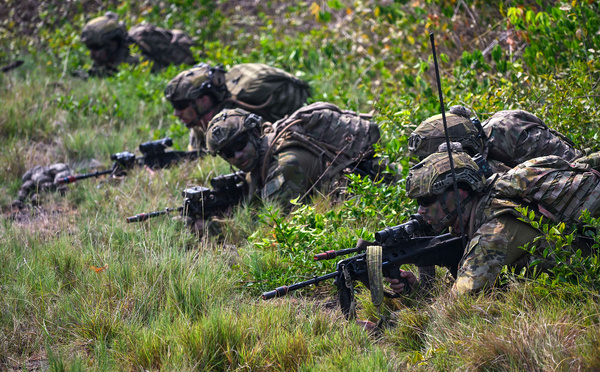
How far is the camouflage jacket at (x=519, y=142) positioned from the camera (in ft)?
14.0

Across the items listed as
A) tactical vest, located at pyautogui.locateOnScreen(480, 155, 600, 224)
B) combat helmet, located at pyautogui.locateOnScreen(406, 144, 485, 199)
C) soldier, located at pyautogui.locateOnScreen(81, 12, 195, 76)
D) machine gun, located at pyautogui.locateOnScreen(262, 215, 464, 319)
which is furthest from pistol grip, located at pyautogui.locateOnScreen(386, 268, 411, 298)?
soldier, located at pyautogui.locateOnScreen(81, 12, 195, 76)

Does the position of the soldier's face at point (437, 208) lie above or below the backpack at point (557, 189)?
below

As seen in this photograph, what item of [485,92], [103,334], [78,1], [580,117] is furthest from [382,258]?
[78,1]

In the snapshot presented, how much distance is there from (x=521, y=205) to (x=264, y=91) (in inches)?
176

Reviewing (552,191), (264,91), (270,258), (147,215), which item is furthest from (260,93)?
(552,191)

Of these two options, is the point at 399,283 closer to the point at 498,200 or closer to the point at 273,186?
the point at 498,200

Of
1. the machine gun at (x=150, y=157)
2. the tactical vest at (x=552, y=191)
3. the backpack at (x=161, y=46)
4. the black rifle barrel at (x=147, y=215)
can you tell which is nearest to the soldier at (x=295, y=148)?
the black rifle barrel at (x=147, y=215)

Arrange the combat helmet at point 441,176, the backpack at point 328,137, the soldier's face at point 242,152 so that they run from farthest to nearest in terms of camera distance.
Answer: the backpack at point 328,137
the soldier's face at point 242,152
the combat helmet at point 441,176

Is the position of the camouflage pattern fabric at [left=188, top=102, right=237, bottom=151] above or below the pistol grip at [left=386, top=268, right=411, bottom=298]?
below

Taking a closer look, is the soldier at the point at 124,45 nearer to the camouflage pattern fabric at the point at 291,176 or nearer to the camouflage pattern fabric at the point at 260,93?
the camouflage pattern fabric at the point at 260,93

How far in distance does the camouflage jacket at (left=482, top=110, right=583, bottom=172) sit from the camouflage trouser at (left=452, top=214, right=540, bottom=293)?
2.92 feet

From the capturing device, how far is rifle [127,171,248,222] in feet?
18.2

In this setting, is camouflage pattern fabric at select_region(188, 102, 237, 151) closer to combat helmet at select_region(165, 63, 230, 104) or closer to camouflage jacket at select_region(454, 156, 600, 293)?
combat helmet at select_region(165, 63, 230, 104)

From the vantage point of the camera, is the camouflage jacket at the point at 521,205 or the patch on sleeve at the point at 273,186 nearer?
the camouflage jacket at the point at 521,205
